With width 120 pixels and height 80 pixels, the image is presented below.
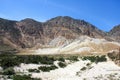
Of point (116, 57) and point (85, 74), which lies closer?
point (85, 74)

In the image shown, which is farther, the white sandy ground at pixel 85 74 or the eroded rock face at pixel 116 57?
the eroded rock face at pixel 116 57

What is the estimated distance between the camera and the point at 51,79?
43.4m

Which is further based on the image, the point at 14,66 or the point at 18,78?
the point at 14,66

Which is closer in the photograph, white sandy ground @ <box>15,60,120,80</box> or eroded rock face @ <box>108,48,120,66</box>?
white sandy ground @ <box>15,60,120,80</box>

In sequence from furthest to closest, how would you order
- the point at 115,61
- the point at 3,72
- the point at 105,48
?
the point at 105,48, the point at 115,61, the point at 3,72

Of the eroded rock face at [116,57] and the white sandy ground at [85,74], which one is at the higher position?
the eroded rock face at [116,57]

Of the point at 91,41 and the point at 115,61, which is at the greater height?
the point at 91,41

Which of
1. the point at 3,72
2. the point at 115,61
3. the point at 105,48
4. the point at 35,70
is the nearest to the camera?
the point at 3,72

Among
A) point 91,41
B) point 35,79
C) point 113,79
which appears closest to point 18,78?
point 35,79

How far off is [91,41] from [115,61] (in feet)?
348

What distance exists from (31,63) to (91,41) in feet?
338

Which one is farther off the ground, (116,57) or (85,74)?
(116,57)

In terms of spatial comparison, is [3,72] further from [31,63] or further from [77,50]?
[77,50]

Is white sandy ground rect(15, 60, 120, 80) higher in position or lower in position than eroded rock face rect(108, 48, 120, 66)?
lower
